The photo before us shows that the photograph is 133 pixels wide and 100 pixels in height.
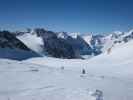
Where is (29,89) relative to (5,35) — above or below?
below

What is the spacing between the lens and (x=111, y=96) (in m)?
9.42

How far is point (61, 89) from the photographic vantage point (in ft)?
31.9

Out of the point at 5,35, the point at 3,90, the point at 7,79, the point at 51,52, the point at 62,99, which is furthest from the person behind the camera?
the point at 51,52

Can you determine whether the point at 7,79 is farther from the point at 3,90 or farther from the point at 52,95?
the point at 52,95

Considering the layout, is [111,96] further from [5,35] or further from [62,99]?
[5,35]

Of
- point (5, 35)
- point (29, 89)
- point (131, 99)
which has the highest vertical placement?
point (5, 35)

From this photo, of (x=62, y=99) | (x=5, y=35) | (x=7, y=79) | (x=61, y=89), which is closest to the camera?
(x=62, y=99)

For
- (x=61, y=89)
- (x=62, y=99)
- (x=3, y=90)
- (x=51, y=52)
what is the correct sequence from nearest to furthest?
(x=62, y=99) < (x=3, y=90) < (x=61, y=89) < (x=51, y=52)

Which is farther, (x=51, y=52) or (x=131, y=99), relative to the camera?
(x=51, y=52)

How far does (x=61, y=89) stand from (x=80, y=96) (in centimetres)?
147

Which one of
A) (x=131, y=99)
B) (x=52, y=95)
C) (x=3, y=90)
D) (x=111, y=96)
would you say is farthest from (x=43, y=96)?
(x=131, y=99)

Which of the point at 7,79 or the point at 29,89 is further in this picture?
the point at 7,79

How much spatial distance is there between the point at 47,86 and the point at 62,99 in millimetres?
2222

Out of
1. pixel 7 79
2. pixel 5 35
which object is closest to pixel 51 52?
pixel 5 35
